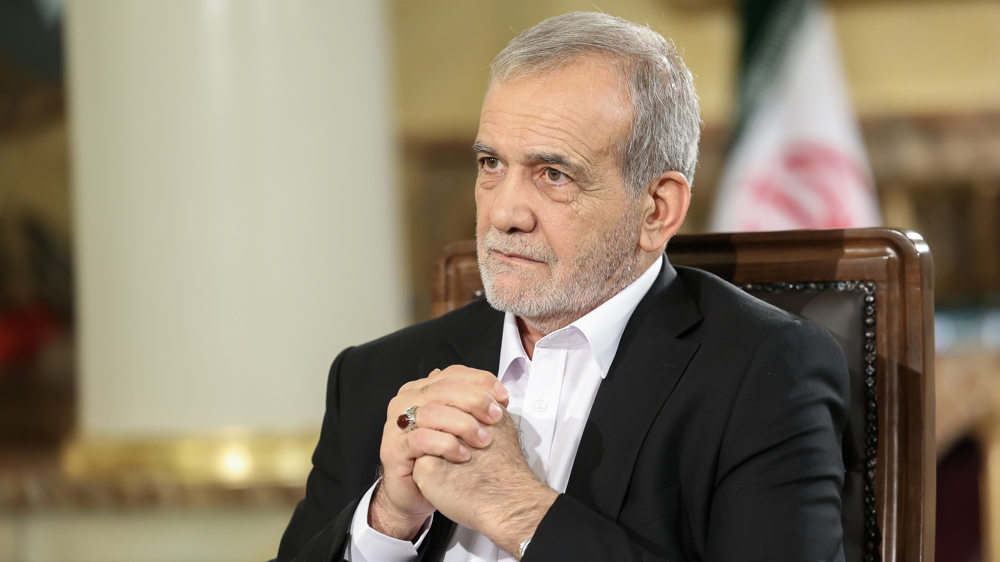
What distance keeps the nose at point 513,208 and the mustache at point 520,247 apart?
0.01 meters

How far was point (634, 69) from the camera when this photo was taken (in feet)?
4.69

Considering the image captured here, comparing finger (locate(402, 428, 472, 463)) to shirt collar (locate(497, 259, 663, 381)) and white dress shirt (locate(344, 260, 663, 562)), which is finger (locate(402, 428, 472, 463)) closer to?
white dress shirt (locate(344, 260, 663, 562))

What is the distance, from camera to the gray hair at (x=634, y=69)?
143 centimetres

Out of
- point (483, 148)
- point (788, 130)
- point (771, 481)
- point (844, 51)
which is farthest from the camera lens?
point (844, 51)

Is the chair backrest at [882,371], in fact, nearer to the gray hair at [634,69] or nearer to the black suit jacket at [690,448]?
the black suit jacket at [690,448]

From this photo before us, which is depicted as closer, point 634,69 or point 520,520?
point 520,520

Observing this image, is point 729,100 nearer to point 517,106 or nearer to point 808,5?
point 808,5

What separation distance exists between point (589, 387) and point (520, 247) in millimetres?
253

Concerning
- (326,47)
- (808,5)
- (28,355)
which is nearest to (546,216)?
(326,47)

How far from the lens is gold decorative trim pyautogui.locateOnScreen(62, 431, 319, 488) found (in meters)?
2.83

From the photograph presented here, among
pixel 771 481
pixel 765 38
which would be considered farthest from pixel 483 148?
Answer: pixel 765 38

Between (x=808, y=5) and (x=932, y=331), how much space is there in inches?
149

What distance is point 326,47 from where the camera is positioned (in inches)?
118

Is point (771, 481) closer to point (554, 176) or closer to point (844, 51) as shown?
point (554, 176)
